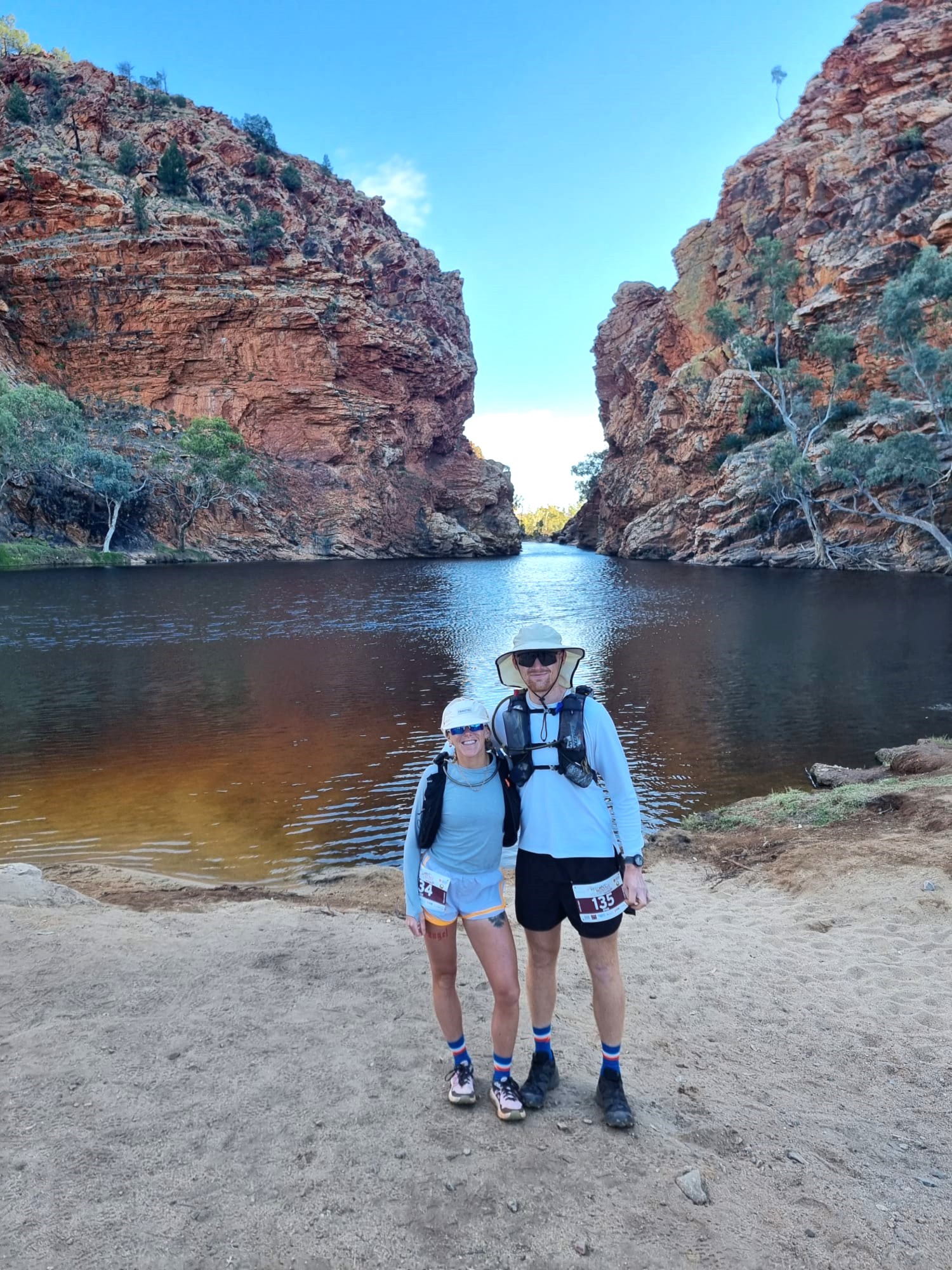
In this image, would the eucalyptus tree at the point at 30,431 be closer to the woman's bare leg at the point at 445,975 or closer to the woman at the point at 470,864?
the woman at the point at 470,864

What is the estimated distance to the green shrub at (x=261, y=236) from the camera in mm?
65062

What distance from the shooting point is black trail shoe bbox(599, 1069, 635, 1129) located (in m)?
2.97

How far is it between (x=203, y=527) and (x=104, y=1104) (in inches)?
2372

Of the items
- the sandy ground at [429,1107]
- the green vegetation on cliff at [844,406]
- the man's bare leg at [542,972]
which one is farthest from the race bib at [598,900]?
the green vegetation on cliff at [844,406]

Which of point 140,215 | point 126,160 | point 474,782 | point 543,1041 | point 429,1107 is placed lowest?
point 429,1107

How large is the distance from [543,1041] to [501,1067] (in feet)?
0.88

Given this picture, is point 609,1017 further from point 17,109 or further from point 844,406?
point 17,109

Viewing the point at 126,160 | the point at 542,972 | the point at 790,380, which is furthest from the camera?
the point at 126,160

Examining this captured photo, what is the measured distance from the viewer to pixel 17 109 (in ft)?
203

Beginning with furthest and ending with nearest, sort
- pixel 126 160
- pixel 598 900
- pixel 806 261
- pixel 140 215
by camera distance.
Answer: pixel 126 160
pixel 140 215
pixel 806 261
pixel 598 900

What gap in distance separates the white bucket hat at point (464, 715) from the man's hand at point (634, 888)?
92 centimetres

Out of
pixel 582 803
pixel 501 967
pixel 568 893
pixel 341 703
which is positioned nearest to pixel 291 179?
pixel 341 703

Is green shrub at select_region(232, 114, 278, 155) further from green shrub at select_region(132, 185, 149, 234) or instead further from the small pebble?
the small pebble

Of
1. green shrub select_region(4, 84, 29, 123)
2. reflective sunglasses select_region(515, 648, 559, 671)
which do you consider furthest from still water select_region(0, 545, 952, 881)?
green shrub select_region(4, 84, 29, 123)
